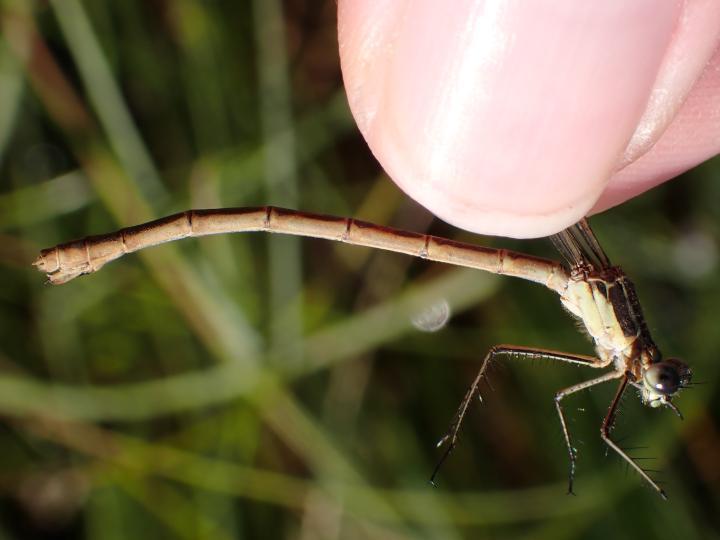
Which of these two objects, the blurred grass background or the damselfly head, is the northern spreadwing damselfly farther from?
the blurred grass background

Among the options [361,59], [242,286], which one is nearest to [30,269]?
[242,286]

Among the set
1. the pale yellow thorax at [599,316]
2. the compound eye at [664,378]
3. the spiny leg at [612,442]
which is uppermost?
the pale yellow thorax at [599,316]

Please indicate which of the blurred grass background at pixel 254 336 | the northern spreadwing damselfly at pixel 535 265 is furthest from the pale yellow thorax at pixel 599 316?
the blurred grass background at pixel 254 336

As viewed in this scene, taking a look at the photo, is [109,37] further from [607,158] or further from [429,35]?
[607,158]

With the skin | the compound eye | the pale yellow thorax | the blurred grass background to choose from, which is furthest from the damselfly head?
the skin

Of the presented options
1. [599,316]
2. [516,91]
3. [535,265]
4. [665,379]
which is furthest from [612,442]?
[516,91]

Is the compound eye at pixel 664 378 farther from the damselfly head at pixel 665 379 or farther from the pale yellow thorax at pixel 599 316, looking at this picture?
the pale yellow thorax at pixel 599 316

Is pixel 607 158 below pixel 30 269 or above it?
below
